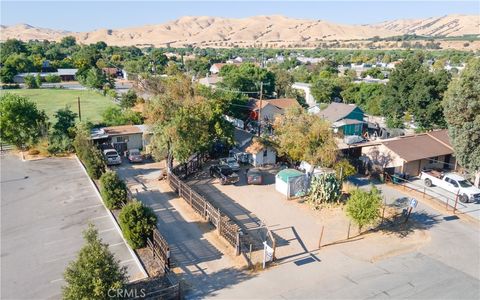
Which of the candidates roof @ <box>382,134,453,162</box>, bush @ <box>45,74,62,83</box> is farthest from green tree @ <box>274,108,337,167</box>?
bush @ <box>45,74,62,83</box>

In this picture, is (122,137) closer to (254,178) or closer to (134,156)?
(134,156)

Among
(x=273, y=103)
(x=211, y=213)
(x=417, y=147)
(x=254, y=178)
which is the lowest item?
(x=254, y=178)

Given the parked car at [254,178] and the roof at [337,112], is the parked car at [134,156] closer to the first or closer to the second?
the parked car at [254,178]

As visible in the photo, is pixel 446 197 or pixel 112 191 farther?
pixel 446 197

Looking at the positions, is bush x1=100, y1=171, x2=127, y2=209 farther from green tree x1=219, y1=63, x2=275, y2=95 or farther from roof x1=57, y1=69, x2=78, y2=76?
roof x1=57, y1=69, x2=78, y2=76

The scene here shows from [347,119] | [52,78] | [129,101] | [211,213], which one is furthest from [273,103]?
[52,78]

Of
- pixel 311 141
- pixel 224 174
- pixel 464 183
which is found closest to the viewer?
pixel 311 141
